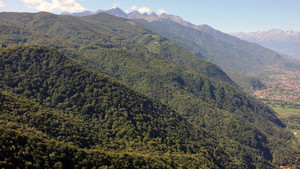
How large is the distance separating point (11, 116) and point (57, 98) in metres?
38.8

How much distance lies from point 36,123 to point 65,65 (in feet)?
212

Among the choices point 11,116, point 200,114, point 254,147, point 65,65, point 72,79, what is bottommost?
point 254,147

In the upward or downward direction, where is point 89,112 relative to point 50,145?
downward

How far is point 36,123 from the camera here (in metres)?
71.4

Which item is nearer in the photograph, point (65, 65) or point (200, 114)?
point (65, 65)

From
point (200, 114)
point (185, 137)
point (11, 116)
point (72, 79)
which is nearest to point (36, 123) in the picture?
point (11, 116)

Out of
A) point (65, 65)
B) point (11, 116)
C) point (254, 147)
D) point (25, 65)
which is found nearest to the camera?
point (11, 116)

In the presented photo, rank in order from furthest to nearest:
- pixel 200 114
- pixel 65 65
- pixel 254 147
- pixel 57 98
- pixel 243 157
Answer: pixel 200 114 → pixel 254 147 → pixel 243 157 → pixel 65 65 → pixel 57 98

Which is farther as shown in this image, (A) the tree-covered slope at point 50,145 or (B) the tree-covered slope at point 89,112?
(B) the tree-covered slope at point 89,112

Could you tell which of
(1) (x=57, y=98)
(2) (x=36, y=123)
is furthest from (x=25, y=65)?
(2) (x=36, y=123)

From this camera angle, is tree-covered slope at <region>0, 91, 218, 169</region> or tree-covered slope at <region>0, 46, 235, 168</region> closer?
tree-covered slope at <region>0, 91, 218, 169</region>

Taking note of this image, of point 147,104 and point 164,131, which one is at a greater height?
point 147,104

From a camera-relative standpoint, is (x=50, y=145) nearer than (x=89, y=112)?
Yes

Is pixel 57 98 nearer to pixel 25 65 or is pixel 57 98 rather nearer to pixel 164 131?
pixel 25 65
